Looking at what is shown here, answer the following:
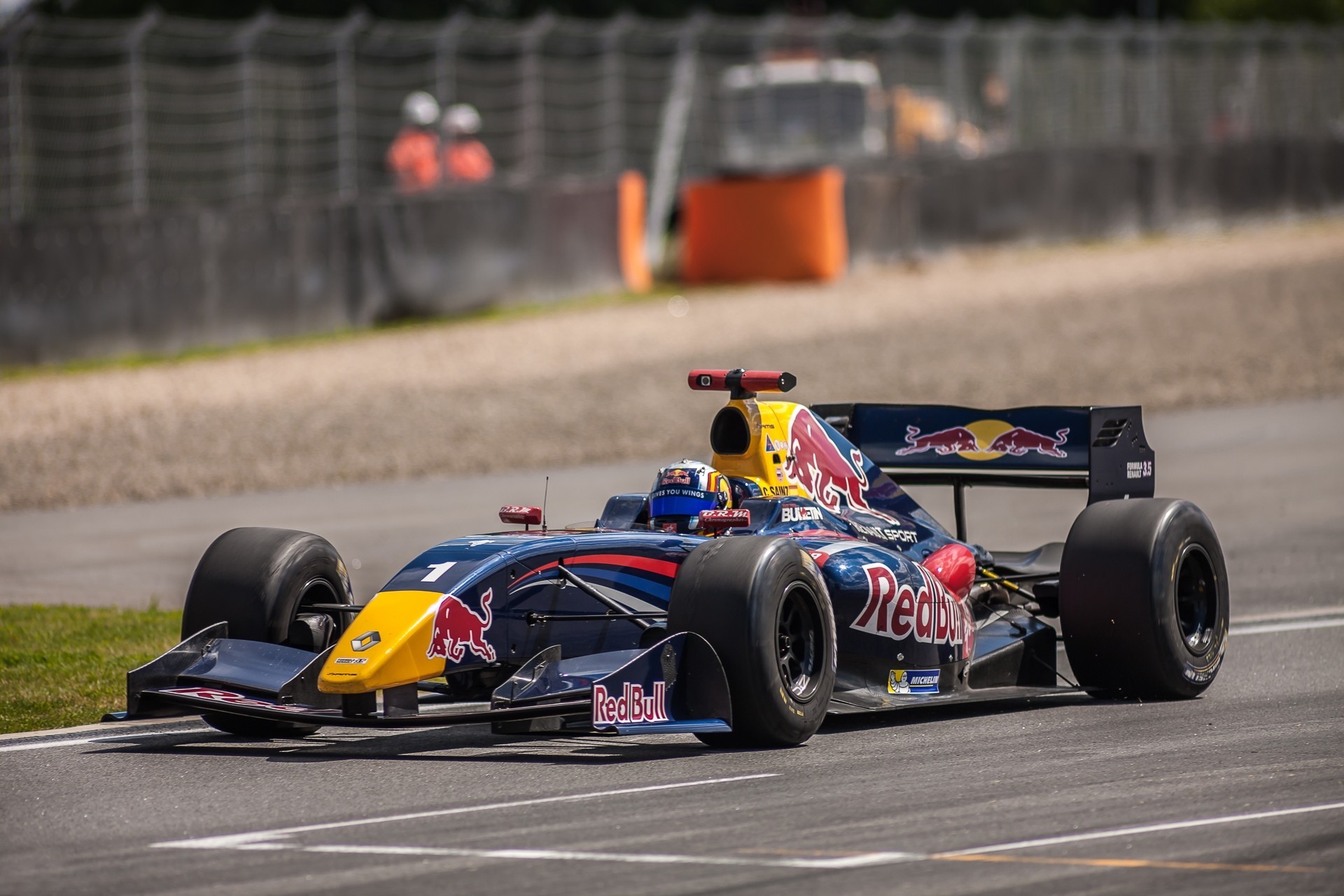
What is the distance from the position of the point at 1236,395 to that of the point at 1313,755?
43.8 feet

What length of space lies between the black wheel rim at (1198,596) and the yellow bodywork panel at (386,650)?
350 cm

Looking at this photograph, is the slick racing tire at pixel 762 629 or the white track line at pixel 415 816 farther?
the slick racing tire at pixel 762 629

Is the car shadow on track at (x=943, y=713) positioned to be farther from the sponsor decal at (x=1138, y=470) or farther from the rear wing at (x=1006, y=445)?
the sponsor decal at (x=1138, y=470)

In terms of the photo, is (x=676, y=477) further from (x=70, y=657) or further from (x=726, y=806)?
(x=70, y=657)

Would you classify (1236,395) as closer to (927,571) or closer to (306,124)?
(306,124)

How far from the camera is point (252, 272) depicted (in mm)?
21594

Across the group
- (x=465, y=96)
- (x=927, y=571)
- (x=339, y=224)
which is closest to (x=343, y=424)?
(x=339, y=224)

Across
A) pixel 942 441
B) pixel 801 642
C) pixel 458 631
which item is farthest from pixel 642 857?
pixel 942 441

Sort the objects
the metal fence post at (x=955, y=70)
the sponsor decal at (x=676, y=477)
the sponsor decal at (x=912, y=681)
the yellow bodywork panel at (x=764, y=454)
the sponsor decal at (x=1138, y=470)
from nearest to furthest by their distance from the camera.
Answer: the sponsor decal at (x=912, y=681) → the sponsor decal at (x=676, y=477) → the yellow bodywork panel at (x=764, y=454) → the sponsor decal at (x=1138, y=470) → the metal fence post at (x=955, y=70)

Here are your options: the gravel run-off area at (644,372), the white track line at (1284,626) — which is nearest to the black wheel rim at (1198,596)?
the white track line at (1284,626)

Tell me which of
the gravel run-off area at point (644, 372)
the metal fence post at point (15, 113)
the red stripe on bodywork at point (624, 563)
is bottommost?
the red stripe on bodywork at point (624, 563)

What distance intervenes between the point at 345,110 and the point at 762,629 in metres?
16.8

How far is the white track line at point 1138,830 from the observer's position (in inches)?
223

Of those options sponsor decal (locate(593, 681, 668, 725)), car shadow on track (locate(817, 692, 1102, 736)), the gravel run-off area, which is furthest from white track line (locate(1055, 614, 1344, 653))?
the gravel run-off area
